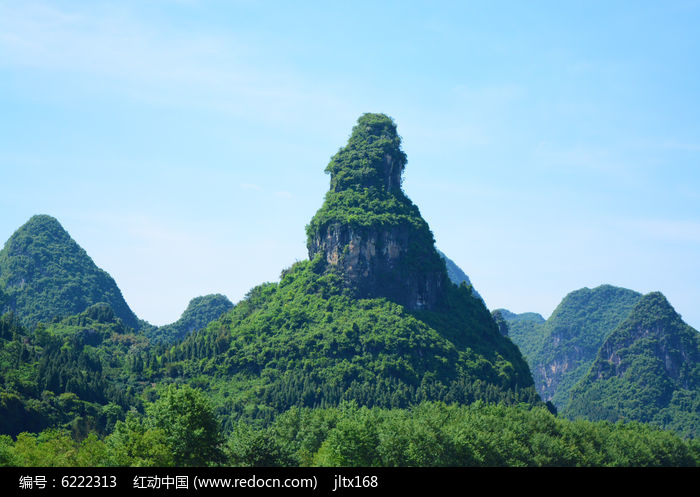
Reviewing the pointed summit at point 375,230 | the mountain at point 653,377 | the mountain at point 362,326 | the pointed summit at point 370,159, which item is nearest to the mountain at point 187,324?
the mountain at point 362,326

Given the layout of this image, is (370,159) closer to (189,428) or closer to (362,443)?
(362,443)

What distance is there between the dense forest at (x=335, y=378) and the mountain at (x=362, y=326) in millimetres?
245

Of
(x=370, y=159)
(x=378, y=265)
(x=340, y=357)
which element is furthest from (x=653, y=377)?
(x=340, y=357)

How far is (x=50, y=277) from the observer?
179 meters

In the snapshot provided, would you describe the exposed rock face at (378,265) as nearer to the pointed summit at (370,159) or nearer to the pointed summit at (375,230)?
the pointed summit at (375,230)

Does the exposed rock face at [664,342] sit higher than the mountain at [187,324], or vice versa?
the mountain at [187,324]

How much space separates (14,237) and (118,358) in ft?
244

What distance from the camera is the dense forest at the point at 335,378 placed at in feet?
193

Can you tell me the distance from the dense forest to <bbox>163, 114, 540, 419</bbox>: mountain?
245 millimetres

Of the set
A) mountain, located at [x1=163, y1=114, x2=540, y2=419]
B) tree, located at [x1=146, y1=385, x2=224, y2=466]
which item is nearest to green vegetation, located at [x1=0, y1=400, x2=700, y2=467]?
tree, located at [x1=146, y1=385, x2=224, y2=466]

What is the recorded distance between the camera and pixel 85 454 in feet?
175

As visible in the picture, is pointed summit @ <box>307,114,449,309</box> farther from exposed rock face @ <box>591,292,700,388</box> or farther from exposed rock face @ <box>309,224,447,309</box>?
exposed rock face @ <box>591,292,700,388</box>
